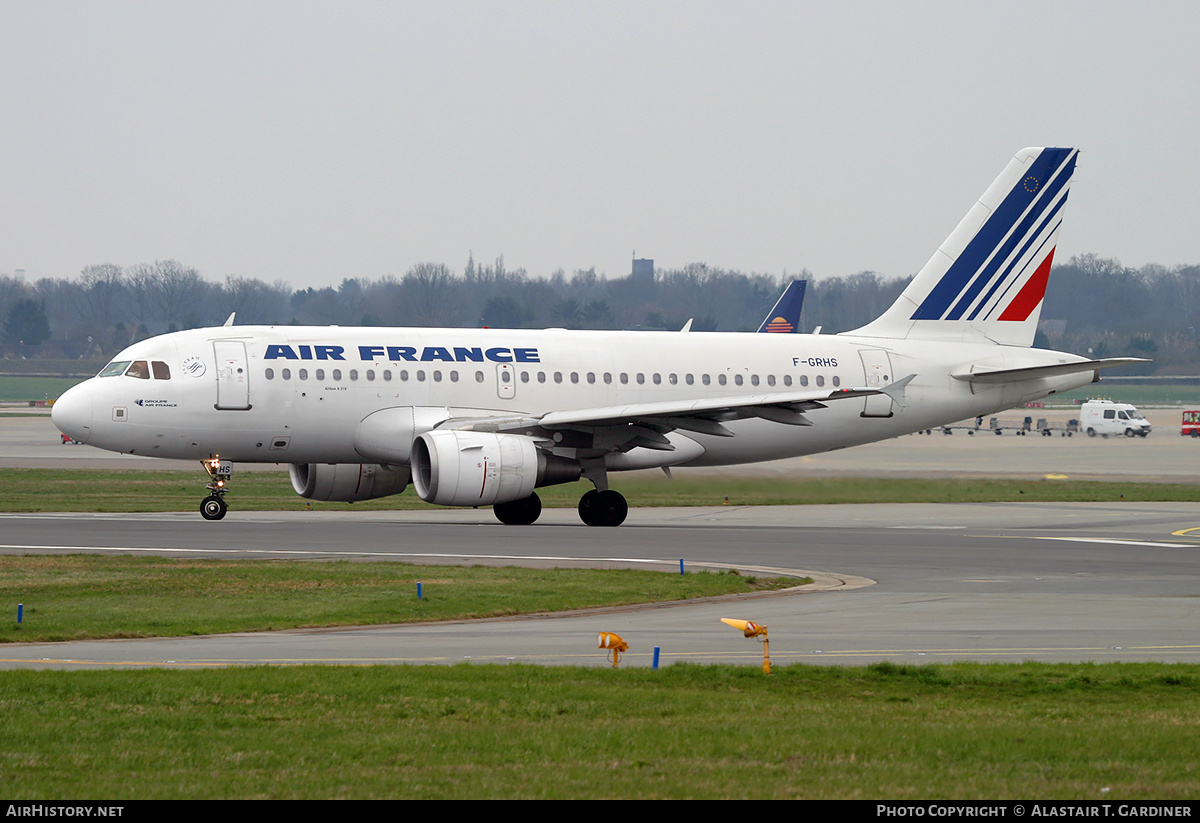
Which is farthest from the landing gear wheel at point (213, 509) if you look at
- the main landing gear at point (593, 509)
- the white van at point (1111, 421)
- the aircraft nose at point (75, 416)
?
the white van at point (1111, 421)

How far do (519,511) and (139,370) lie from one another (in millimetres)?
9493

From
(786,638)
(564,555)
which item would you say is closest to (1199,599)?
(786,638)

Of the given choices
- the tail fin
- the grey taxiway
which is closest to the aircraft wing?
the grey taxiway

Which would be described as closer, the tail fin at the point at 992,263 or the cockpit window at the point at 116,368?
the cockpit window at the point at 116,368

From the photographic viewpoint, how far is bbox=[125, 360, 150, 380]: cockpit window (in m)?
33.6

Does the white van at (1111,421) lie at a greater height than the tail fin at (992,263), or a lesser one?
lesser

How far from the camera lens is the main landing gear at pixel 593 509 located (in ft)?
115

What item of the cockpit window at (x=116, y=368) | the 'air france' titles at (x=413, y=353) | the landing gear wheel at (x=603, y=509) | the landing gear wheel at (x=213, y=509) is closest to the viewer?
the cockpit window at (x=116, y=368)

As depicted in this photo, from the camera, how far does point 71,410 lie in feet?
109

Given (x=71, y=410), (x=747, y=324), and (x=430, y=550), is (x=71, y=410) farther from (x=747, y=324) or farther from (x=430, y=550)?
(x=747, y=324)

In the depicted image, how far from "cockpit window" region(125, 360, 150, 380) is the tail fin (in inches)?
760

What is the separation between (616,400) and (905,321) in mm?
9094

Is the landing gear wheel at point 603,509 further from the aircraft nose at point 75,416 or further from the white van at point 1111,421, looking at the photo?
the white van at point 1111,421

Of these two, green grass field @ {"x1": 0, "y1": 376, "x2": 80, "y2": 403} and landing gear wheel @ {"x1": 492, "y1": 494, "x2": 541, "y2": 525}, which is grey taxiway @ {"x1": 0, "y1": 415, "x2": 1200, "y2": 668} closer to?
landing gear wheel @ {"x1": 492, "y1": 494, "x2": 541, "y2": 525}
